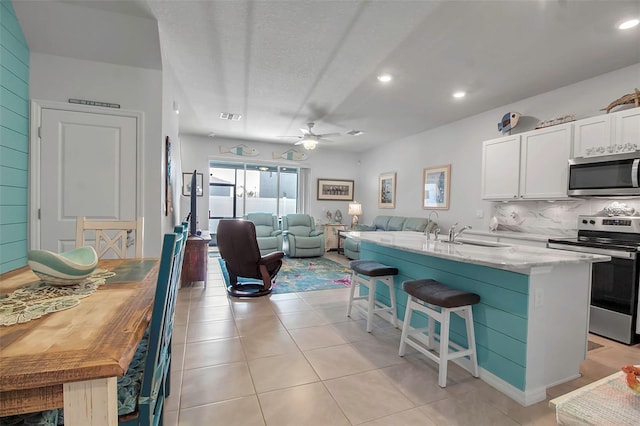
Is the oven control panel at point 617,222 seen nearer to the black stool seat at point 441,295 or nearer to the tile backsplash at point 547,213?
the tile backsplash at point 547,213

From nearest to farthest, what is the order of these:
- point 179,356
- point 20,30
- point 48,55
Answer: point 179,356 < point 20,30 < point 48,55

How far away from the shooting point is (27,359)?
29.3 inches

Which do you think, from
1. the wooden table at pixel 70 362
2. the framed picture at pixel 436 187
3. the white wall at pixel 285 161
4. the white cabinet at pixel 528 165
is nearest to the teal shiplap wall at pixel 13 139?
the wooden table at pixel 70 362

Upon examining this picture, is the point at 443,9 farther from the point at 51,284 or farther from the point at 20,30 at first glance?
the point at 20,30

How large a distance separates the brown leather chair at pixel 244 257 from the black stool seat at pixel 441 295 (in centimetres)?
208

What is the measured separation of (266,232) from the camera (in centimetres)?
665

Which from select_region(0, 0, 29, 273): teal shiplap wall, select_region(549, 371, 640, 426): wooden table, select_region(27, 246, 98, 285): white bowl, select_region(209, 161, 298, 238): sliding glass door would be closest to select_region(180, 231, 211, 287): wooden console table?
select_region(0, 0, 29, 273): teal shiplap wall

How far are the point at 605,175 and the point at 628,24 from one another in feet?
4.40

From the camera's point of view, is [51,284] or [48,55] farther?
[48,55]

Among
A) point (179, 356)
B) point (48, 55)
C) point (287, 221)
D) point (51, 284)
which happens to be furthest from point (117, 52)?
point (287, 221)

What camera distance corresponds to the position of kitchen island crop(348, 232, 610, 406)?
178 cm

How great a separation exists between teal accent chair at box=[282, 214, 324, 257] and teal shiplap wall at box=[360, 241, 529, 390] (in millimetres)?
4140

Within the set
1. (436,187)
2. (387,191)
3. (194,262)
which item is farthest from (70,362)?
(387,191)

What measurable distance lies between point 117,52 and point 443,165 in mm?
5128
